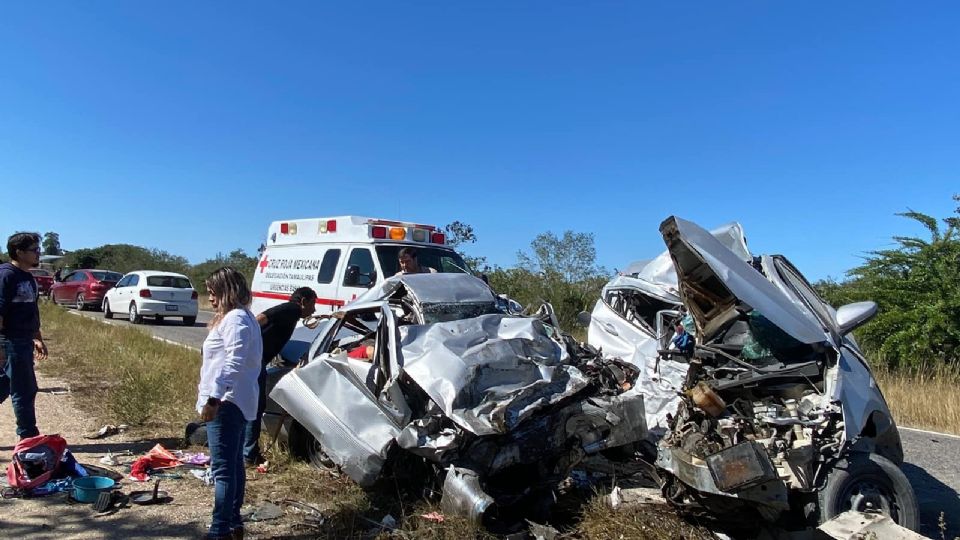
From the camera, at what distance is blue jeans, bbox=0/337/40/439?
5.70 metres

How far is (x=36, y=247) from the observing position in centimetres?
579

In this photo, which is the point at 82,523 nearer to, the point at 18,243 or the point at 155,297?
the point at 18,243

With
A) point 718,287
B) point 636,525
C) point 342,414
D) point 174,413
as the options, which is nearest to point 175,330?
point 174,413

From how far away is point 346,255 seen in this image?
32.8ft

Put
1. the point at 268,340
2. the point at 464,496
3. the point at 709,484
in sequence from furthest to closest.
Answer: the point at 268,340 < the point at 464,496 < the point at 709,484

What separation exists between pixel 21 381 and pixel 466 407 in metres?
4.14

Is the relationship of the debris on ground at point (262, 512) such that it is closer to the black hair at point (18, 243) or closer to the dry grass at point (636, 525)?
the dry grass at point (636, 525)

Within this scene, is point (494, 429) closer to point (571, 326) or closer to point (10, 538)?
point (10, 538)

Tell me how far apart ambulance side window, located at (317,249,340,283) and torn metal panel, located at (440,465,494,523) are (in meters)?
6.35

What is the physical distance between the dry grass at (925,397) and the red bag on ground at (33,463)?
938cm

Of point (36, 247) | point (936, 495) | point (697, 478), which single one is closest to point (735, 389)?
point (697, 478)

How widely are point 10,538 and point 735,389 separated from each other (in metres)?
4.76

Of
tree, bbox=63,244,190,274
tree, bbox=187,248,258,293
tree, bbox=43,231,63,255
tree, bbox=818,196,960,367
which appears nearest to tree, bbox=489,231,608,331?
tree, bbox=818,196,960,367

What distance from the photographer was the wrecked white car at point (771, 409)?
3.94 metres
